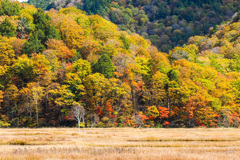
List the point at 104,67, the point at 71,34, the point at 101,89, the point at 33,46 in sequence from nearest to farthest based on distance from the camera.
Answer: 1. the point at 101,89
2. the point at 104,67
3. the point at 33,46
4. the point at 71,34

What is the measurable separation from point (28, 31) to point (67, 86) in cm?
3792

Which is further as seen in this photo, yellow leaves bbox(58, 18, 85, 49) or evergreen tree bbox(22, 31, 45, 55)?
yellow leaves bbox(58, 18, 85, 49)

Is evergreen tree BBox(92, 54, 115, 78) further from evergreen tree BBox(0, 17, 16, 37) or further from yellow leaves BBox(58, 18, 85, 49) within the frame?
evergreen tree BBox(0, 17, 16, 37)

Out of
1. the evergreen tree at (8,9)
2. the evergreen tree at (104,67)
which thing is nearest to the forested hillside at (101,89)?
the evergreen tree at (104,67)

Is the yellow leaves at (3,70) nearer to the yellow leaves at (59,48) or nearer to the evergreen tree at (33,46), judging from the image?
the evergreen tree at (33,46)

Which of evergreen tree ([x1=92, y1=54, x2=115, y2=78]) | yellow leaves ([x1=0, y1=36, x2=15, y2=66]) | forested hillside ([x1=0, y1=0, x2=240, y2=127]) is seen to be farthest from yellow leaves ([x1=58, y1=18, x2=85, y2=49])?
yellow leaves ([x1=0, y1=36, x2=15, y2=66])

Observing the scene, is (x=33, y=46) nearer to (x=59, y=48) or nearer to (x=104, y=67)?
(x=59, y=48)

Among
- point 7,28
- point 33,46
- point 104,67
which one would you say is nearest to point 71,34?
point 33,46

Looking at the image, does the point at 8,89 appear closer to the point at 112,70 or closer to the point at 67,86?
the point at 67,86

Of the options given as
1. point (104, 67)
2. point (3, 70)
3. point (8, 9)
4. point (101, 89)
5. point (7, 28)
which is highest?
point (8, 9)

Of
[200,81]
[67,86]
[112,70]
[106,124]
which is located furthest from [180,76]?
[67,86]

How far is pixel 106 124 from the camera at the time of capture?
2746 inches

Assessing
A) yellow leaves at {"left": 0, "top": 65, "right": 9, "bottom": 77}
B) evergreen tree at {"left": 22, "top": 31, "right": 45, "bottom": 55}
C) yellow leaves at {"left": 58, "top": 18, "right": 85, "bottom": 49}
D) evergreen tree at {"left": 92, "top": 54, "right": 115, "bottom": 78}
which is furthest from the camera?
yellow leaves at {"left": 58, "top": 18, "right": 85, "bottom": 49}

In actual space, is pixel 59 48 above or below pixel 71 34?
below
